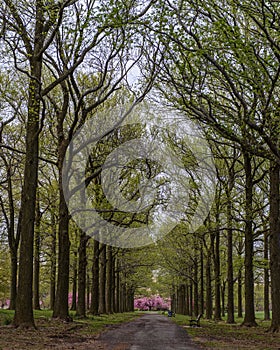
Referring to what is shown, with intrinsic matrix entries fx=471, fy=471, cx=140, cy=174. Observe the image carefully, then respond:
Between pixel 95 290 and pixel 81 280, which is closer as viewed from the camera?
pixel 81 280

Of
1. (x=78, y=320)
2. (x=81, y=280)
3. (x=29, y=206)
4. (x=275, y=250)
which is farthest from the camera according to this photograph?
(x=81, y=280)

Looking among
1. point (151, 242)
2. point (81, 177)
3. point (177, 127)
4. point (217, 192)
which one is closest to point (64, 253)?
point (81, 177)

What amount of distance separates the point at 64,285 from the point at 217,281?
1322 centimetres

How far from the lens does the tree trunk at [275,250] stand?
15.9 meters

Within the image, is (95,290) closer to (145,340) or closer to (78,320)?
(78,320)

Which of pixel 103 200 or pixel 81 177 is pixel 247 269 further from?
pixel 81 177

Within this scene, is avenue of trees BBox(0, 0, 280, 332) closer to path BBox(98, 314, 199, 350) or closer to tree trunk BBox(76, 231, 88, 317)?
tree trunk BBox(76, 231, 88, 317)

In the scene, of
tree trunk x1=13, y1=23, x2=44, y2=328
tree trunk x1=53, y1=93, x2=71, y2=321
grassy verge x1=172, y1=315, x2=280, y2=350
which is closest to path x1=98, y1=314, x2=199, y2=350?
grassy verge x1=172, y1=315, x2=280, y2=350

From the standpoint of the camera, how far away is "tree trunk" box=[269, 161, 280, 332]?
15914mm

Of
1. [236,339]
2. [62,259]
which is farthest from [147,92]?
[236,339]

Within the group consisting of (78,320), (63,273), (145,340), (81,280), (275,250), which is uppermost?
(275,250)

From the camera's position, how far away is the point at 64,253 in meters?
19.0

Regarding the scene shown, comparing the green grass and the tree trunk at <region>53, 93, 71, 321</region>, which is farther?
the tree trunk at <region>53, 93, 71, 321</region>

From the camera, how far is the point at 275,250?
16.7 m
